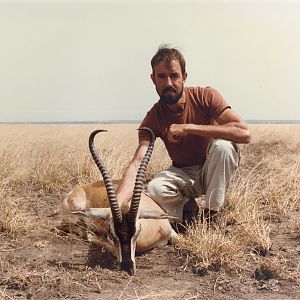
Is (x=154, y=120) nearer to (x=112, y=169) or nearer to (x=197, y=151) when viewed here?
(x=197, y=151)

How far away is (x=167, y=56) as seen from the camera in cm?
615

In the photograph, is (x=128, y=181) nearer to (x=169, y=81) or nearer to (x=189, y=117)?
(x=189, y=117)

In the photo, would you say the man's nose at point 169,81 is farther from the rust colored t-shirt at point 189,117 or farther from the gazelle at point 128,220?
the gazelle at point 128,220

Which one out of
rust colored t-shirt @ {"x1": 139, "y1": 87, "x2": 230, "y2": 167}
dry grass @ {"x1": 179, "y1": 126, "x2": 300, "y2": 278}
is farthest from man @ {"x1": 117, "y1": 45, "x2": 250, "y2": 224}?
dry grass @ {"x1": 179, "y1": 126, "x2": 300, "y2": 278}

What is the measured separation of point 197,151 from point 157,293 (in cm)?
253

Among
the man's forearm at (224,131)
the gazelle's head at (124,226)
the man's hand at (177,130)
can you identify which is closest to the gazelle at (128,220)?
the gazelle's head at (124,226)

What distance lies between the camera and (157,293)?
4219 mm

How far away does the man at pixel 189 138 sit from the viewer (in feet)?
19.8

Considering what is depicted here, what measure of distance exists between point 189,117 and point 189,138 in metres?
0.25

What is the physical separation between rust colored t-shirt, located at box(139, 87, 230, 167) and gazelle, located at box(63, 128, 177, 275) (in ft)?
2.48

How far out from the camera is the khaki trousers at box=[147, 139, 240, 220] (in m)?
6.12

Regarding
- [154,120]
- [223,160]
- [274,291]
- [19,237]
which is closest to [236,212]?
[223,160]

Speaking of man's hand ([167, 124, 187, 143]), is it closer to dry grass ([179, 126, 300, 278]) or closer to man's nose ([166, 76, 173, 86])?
man's nose ([166, 76, 173, 86])

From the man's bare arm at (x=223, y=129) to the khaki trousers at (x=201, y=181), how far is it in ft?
0.55
